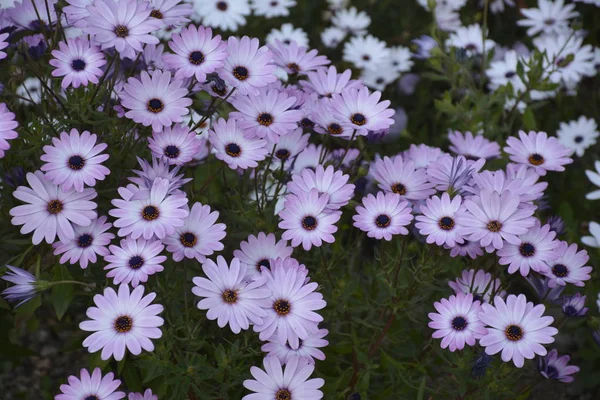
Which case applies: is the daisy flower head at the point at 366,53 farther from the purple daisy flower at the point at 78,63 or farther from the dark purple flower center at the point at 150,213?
the dark purple flower center at the point at 150,213

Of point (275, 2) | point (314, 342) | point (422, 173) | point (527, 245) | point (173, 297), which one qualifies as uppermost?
point (275, 2)

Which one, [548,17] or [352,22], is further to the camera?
[352,22]

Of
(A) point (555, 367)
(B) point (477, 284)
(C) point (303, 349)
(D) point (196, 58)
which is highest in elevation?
(D) point (196, 58)

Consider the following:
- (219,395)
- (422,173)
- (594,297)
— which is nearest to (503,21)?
(594,297)

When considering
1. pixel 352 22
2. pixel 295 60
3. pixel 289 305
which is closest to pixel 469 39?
pixel 352 22

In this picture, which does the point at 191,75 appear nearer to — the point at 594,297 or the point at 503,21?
the point at 594,297

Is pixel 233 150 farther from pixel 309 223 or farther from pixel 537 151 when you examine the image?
pixel 537 151

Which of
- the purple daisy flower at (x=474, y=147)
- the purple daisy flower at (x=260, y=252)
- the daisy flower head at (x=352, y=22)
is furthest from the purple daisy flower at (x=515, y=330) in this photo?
the daisy flower head at (x=352, y=22)
